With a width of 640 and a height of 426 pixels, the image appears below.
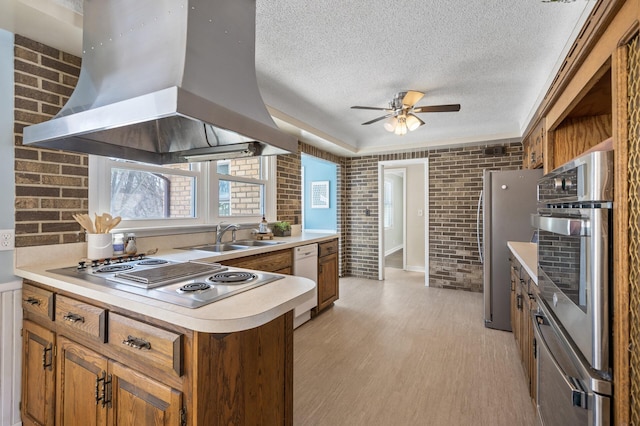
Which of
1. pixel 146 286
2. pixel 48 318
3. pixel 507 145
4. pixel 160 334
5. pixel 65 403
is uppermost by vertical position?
pixel 507 145

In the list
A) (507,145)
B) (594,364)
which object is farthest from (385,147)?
(594,364)

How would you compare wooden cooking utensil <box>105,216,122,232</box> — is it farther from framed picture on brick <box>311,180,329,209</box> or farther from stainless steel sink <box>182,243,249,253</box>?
framed picture on brick <box>311,180,329,209</box>

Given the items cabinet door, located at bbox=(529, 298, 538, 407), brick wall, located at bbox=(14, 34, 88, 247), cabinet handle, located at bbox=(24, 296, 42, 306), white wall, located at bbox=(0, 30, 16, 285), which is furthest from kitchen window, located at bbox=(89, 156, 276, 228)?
cabinet door, located at bbox=(529, 298, 538, 407)

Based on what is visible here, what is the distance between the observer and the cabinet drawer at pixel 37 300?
145 cm

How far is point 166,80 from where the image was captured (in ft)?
3.69

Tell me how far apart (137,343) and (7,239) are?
124 cm

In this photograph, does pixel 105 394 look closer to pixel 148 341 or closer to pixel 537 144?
pixel 148 341

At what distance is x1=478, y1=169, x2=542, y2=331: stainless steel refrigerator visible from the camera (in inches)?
116

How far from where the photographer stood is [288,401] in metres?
1.31

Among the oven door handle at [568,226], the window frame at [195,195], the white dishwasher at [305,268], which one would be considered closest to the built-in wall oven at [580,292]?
the oven door handle at [568,226]

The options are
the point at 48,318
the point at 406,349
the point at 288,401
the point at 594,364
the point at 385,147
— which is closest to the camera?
the point at 594,364

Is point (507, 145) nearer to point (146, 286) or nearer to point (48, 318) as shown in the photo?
point (146, 286)

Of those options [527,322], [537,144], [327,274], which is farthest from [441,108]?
[327,274]

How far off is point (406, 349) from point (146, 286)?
7.37 ft
